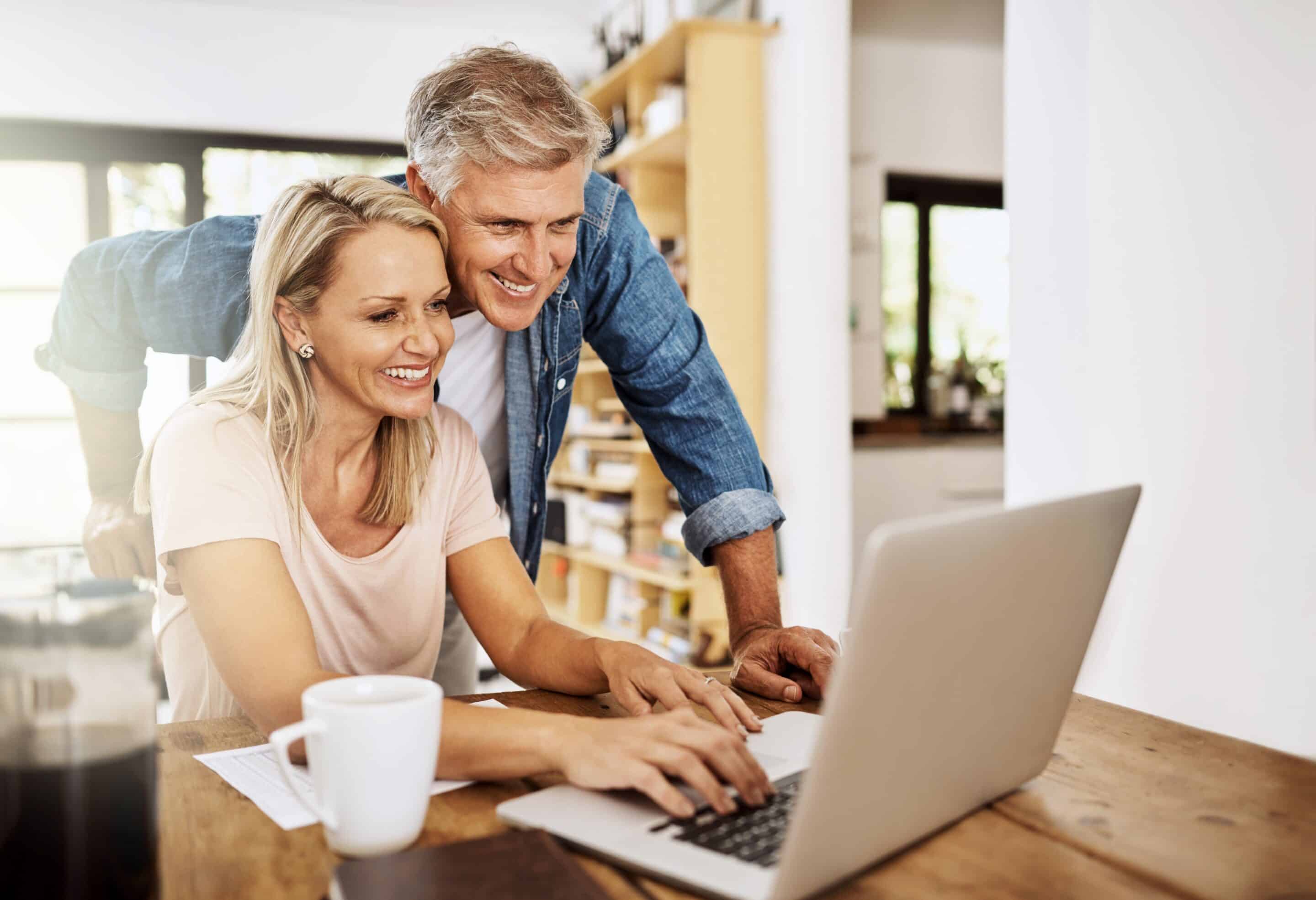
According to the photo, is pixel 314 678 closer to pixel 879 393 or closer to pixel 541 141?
pixel 541 141

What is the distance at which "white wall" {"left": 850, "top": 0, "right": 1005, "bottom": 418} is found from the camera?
442cm

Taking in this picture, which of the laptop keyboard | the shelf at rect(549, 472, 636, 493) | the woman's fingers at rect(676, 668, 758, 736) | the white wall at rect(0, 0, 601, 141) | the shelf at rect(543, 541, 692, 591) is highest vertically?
the white wall at rect(0, 0, 601, 141)

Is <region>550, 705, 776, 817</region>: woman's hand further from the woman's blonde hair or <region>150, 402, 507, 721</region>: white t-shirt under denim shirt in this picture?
the woman's blonde hair

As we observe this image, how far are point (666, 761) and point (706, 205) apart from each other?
9.73ft

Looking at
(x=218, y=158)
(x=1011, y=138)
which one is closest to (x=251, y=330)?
(x=1011, y=138)

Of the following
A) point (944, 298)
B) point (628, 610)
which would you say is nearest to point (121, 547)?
point (628, 610)

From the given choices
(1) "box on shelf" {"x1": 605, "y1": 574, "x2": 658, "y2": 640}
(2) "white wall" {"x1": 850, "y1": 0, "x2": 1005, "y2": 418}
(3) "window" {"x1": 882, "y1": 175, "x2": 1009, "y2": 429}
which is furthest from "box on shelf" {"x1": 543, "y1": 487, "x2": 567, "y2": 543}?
(3) "window" {"x1": 882, "y1": 175, "x2": 1009, "y2": 429}

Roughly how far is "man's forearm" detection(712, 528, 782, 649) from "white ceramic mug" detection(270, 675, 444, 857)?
74 cm

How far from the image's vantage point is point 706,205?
352 cm

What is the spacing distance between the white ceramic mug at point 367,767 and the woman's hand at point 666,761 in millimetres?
126

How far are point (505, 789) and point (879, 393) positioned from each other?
3818 mm

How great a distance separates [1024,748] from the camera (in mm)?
803

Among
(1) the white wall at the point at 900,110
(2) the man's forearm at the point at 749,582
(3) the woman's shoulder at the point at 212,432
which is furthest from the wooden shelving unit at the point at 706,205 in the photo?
(3) the woman's shoulder at the point at 212,432

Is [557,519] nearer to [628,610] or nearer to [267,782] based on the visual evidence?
[628,610]
